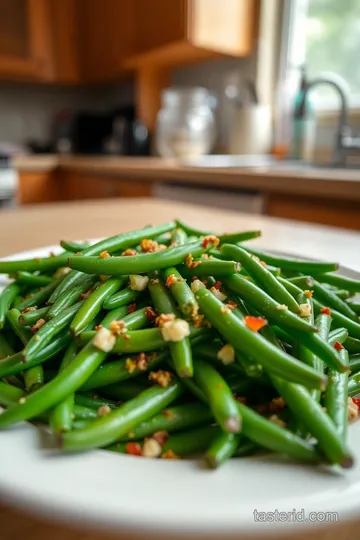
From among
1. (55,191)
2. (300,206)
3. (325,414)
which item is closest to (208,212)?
(300,206)

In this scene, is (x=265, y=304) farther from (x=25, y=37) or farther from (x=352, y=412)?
(x=25, y=37)

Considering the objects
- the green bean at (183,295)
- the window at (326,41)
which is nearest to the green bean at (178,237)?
the green bean at (183,295)

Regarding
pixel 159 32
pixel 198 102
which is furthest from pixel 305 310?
pixel 159 32

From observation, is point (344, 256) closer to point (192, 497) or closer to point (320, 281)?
point (320, 281)

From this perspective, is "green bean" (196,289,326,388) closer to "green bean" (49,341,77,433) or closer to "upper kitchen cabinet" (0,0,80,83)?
"green bean" (49,341,77,433)

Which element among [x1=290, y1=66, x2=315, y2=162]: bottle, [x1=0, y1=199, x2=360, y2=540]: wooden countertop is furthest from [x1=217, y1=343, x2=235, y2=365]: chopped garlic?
[x1=290, y1=66, x2=315, y2=162]: bottle

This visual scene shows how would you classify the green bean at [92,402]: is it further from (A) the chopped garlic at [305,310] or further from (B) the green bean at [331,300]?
(B) the green bean at [331,300]
